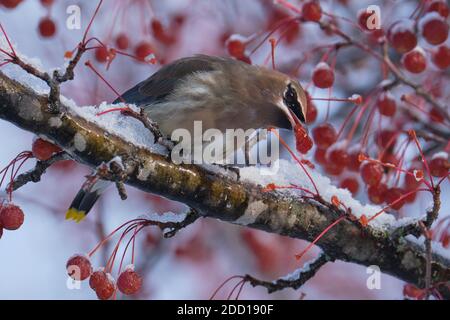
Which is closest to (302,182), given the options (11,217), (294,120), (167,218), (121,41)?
(167,218)

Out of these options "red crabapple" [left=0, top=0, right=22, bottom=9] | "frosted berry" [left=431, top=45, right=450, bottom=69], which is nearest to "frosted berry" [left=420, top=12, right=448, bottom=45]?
"frosted berry" [left=431, top=45, right=450, bottom=69]

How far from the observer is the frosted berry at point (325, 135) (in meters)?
3.99

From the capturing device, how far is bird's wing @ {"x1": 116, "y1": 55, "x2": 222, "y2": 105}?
4.20 m

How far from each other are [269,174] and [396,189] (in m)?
0.76

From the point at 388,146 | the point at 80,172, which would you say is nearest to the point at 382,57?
the point at 388,146

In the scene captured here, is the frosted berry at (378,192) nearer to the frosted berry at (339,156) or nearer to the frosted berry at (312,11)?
the frosted berry at (339,156)

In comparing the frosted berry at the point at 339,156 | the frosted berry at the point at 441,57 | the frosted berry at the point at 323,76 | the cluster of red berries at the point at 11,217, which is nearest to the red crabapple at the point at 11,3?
the cluster of red berries at the point at 11,217

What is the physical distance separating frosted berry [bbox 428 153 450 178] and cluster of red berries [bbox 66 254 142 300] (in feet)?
5.04

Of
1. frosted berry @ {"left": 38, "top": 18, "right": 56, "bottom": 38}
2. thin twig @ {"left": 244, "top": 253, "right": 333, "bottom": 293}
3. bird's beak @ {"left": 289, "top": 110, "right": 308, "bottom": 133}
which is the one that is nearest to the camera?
thin twig @ {"left": 244, "top": 253, "right": 333, "bottom": 293}

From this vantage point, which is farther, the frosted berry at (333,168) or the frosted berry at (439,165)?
the frosted berry at (333,168)

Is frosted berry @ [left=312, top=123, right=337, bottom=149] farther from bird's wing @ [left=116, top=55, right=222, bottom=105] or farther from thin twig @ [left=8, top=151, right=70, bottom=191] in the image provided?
thin twig @ [left=8, top=151, right=70, bottom=191]

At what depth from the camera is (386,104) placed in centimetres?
395

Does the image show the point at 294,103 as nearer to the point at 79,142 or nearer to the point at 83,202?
the point at 83,202

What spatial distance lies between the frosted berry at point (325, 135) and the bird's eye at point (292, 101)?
0.35 ft
